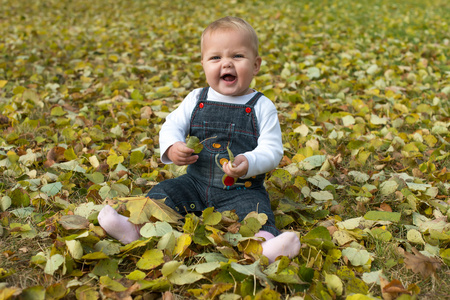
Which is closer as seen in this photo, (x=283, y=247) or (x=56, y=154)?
(x=283, y=247)

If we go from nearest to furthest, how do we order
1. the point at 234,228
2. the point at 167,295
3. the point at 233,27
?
the point at 167,295 < the point at 234,228 < the point at 233,27

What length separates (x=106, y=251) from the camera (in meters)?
1.58

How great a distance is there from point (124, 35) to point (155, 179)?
4367 mm

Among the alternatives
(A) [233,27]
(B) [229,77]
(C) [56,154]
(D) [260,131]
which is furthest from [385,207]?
(C) [56,154]

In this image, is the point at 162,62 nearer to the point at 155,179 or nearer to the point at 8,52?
the point at 8,52

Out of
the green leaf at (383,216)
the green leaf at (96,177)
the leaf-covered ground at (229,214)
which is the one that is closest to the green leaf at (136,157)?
the leaf-covered ground at (229,214)

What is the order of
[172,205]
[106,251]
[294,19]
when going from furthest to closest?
[294,19]
[172,205]
[106,251]

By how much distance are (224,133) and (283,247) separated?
2.03 feet

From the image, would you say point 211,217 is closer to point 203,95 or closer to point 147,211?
point 147,211

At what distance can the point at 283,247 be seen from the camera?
1536 millimetres

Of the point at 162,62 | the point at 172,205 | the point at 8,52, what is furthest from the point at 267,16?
the point at 172,205

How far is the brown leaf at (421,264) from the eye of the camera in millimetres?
1547

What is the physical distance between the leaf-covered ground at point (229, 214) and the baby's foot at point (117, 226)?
0.05 metres

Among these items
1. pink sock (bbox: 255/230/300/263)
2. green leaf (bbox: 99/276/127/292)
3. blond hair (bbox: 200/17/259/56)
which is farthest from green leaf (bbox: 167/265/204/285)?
blond hair (bbox: 200/17/259/56)
